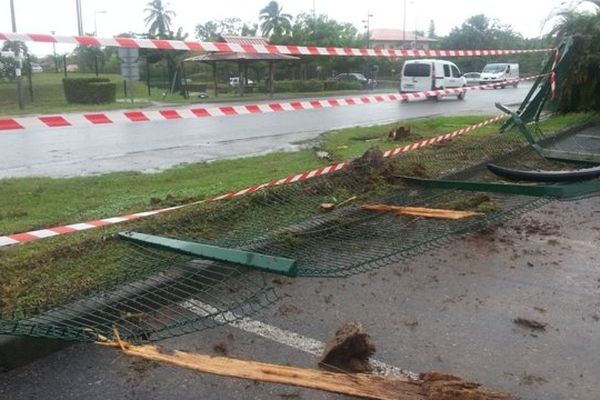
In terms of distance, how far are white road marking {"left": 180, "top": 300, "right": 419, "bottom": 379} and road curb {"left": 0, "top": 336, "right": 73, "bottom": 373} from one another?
88 cm

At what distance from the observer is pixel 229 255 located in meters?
3.72

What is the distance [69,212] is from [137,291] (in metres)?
2.50

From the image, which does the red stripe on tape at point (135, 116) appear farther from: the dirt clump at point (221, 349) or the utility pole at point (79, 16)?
the utility pole at point (79, 16)

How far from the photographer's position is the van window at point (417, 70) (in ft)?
95.9

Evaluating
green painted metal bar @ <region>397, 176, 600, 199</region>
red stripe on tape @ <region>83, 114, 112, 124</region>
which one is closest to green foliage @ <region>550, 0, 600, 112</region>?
green painted metal bar @ <region>397, 176, 600, 199</region>

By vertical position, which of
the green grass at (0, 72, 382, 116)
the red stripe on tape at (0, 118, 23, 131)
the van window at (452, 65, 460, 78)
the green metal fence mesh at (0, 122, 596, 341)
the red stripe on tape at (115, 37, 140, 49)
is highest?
the red stripe on tape at (115, 37, 140, 49)

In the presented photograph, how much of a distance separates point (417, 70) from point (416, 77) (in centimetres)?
33

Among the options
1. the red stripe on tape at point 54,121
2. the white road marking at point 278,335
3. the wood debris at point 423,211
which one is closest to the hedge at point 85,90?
the red stripe on tape at point 54,121

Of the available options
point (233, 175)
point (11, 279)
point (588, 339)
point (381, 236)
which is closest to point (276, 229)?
point (381, 236)

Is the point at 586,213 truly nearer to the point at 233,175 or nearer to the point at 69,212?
the point at 233,175

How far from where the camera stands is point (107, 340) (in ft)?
10.6

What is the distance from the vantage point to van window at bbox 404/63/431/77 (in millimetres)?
29241

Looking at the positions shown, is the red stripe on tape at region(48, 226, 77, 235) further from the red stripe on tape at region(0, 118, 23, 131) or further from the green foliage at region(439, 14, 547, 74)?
the green foliage at region(439, 14, 547, 74)

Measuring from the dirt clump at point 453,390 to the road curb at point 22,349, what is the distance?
194 centimetres
